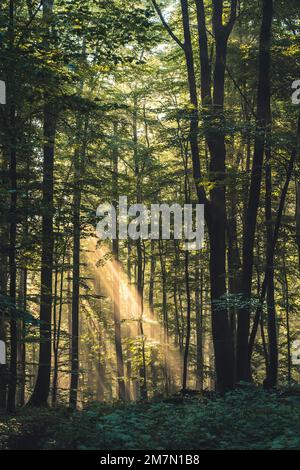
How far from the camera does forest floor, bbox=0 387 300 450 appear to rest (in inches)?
278

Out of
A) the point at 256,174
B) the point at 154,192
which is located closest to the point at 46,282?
the point at 256,174

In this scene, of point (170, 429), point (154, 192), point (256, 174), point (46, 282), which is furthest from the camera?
point (154, 192)

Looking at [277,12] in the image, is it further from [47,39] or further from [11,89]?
[11,89]

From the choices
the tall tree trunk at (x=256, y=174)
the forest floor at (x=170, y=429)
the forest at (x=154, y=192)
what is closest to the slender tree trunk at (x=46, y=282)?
the forest at (x=154, y=192)

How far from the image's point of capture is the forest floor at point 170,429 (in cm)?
706

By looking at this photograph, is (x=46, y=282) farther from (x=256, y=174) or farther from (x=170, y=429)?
(x=170, y=429)

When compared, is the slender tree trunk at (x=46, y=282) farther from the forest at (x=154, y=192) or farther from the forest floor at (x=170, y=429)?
the forest floor at (x=170, y=429)

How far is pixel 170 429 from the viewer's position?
25.4 ft

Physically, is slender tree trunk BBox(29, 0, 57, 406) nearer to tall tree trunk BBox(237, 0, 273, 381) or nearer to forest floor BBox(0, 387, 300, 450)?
forest floor BBox(0, 387, 300, 450)

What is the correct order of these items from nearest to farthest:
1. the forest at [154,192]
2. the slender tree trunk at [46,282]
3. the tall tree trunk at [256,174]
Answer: the forest at [154,192] → the tall tree trunk at [256,174] → the slender tree trunk at [46,282]

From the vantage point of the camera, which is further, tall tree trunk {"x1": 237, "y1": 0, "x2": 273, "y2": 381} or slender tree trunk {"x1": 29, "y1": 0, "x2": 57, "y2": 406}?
slender tree trunk {"x1": 29, "y1": 0, "x2": 57, "y2": 406}

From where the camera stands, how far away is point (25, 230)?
13.1m

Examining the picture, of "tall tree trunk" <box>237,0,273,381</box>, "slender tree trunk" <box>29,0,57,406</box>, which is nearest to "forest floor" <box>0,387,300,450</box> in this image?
"tall tree trunk" <box>237,0,273,381</box>

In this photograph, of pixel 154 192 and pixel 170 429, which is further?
pixel 154 192
